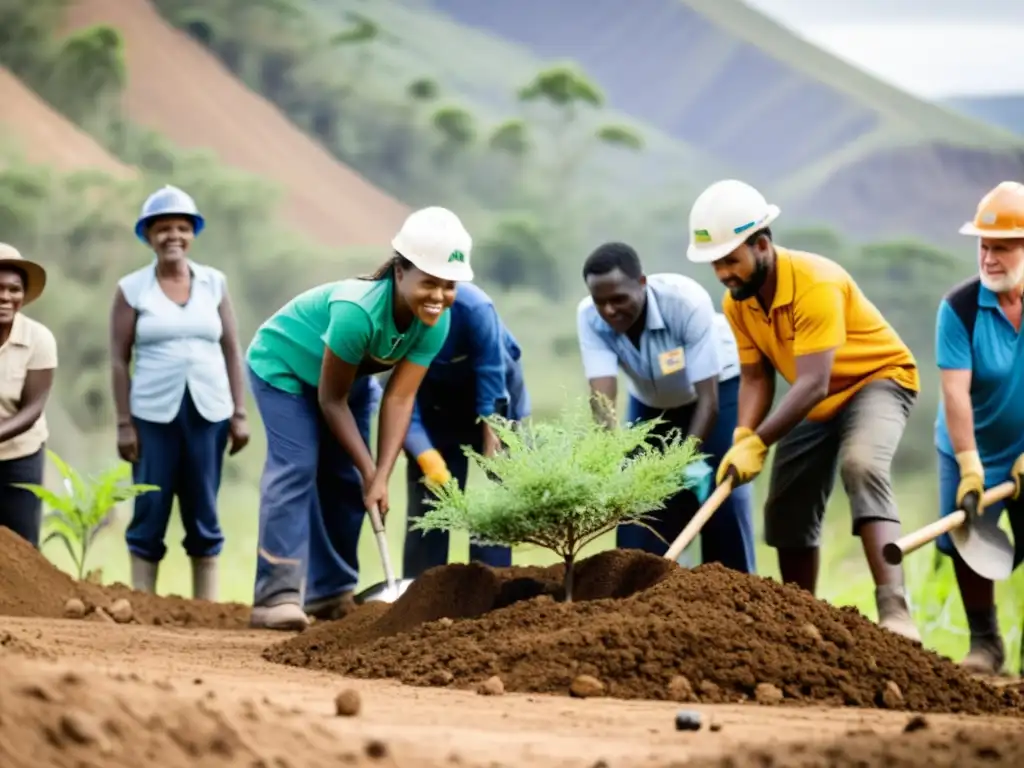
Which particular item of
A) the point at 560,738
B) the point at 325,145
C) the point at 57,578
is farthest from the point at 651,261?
the point at 560,738

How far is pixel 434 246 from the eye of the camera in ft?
20.4

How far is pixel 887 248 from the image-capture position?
42.6ft

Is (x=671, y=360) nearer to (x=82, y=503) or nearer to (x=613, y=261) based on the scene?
(x=613, y=261)

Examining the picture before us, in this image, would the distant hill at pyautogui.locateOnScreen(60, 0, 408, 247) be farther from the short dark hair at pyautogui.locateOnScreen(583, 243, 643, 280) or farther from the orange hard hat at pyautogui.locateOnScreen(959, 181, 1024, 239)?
the orange hard hat at pyautogui.locateOnScreen(959, 181, 1024, 239)

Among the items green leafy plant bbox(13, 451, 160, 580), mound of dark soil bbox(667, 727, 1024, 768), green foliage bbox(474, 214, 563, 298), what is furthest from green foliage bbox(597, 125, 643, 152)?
mound of dark soil bbox(667, 727, 1024, 768)

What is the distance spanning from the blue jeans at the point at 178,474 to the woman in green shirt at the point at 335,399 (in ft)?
2.40

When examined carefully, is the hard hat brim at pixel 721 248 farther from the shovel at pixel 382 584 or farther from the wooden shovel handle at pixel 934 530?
the shovel at pixel 382 584

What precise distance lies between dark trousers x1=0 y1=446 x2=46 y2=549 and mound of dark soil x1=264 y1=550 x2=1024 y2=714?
252cm

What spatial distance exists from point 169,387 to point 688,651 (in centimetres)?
361

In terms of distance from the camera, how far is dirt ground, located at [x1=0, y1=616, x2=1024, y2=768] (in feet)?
11.0

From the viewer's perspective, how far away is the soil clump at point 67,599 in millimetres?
7355

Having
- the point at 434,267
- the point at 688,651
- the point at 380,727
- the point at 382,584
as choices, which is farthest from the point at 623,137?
the point at 380,727

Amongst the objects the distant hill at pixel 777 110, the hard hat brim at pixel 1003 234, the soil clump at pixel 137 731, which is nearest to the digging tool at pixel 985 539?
the hard hat brim at pixel 1003 234

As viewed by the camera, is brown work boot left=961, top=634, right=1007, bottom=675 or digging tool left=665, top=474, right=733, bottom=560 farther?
brown work boot left=961, top=634, right=1007, bottom=675
